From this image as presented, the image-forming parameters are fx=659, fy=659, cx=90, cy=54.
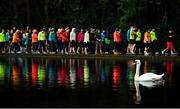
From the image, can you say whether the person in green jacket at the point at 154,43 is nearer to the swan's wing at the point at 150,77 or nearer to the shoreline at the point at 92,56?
the shoreline at the point at 92,56

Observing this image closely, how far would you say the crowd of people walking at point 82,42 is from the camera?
156ft

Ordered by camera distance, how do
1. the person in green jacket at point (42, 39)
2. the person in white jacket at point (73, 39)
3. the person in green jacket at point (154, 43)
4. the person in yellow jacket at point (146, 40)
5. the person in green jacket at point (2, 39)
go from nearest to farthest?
the person in yellow jacket at point (146, 40) → the person in green jacket at point (154, 43) → the person in white jacket at point (73, 39) → the person in green jacket at point (42, 39) → the person in green jacket at point (2, 39)

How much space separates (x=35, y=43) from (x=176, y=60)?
12.3 metres

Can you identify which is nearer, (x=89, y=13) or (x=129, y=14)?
(x=129, y=14)

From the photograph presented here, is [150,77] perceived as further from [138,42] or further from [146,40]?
[138,42]

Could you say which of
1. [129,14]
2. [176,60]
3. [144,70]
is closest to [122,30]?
[129,14]

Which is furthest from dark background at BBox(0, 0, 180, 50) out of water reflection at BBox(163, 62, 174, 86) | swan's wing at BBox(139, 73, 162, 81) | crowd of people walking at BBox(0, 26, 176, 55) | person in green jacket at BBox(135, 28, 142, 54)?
swan's wing at BBox(139, 73, 162, 81)

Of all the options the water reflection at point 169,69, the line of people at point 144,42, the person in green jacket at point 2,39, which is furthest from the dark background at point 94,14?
the water reflection at point 169,69

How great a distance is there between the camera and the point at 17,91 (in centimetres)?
2480

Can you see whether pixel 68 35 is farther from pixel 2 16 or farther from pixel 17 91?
pixel 17 91

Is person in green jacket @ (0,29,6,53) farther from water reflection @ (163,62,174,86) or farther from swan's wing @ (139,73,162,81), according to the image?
swan's wing @ (139,73,162,81)

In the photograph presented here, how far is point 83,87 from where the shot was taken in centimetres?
2609

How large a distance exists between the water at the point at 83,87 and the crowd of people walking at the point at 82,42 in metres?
9.35

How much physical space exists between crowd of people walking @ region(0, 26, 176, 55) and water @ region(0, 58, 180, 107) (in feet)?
30.7
